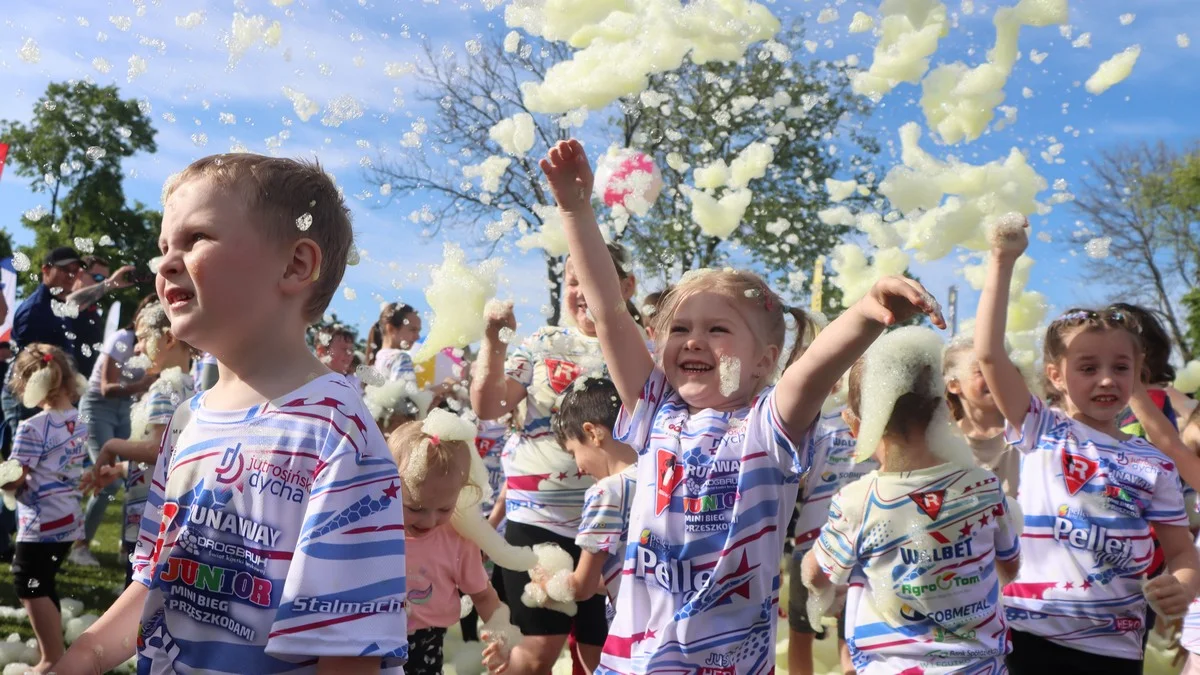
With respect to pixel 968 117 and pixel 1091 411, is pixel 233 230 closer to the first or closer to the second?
pixel 968 117

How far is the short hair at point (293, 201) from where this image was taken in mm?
1578

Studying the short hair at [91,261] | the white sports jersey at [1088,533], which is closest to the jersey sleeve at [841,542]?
the white sports jersey at [1088,533]

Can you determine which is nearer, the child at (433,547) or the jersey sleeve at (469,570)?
the child at (433,547)

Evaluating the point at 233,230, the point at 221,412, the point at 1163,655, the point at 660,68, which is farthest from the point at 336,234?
the point at 1163,655

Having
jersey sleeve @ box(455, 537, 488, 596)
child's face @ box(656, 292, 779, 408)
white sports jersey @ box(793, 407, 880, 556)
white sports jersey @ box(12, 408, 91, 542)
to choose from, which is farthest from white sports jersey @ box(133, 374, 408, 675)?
white sports jersey @ box(12, 408, 91, 542)

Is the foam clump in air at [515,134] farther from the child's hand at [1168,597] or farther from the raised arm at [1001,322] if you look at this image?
the child's hand at [1168,597]

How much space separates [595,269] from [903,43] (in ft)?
4.57

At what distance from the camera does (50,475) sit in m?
4.80

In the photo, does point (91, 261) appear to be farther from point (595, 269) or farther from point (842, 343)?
point (842, 343)

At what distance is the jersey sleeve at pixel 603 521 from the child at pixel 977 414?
5.20ft

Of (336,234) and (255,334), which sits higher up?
(336,234)

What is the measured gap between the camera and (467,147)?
347 centimetres

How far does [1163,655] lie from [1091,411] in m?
2.58

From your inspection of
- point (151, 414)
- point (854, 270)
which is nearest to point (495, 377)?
point (854, 270)
